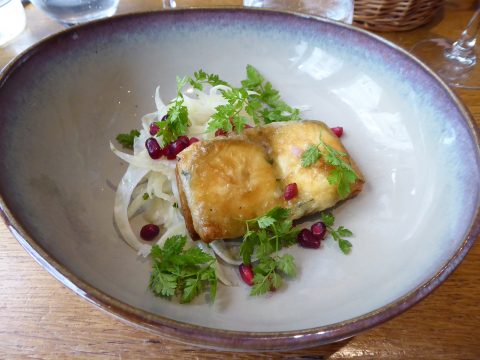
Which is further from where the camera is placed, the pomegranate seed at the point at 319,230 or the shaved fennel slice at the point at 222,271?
the pomegranate seed at the point at 319,230

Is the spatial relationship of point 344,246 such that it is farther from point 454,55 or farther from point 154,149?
point 454,55

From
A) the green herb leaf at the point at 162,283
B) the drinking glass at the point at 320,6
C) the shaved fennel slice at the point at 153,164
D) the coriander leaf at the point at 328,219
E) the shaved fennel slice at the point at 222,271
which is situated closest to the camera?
the green herb leaf at the point at 162,283

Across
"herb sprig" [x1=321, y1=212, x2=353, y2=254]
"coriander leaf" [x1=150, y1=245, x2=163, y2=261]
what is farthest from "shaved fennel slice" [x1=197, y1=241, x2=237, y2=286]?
"herb sprig" [x1=321, y1=212, x2=353, y2=254]

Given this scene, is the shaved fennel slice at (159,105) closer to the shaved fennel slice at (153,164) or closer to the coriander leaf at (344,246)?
the shaved fennel slice at (153,164)

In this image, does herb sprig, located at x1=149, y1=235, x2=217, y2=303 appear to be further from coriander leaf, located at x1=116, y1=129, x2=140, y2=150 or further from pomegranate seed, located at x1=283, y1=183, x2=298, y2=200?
coriander leaf, located at x1=116, y1=129, x2=140, y2=150

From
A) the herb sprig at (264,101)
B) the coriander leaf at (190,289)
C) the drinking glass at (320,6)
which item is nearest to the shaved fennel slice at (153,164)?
the herb sprig at (264,101)

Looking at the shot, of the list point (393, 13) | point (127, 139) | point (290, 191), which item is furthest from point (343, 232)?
point (393, 13)
